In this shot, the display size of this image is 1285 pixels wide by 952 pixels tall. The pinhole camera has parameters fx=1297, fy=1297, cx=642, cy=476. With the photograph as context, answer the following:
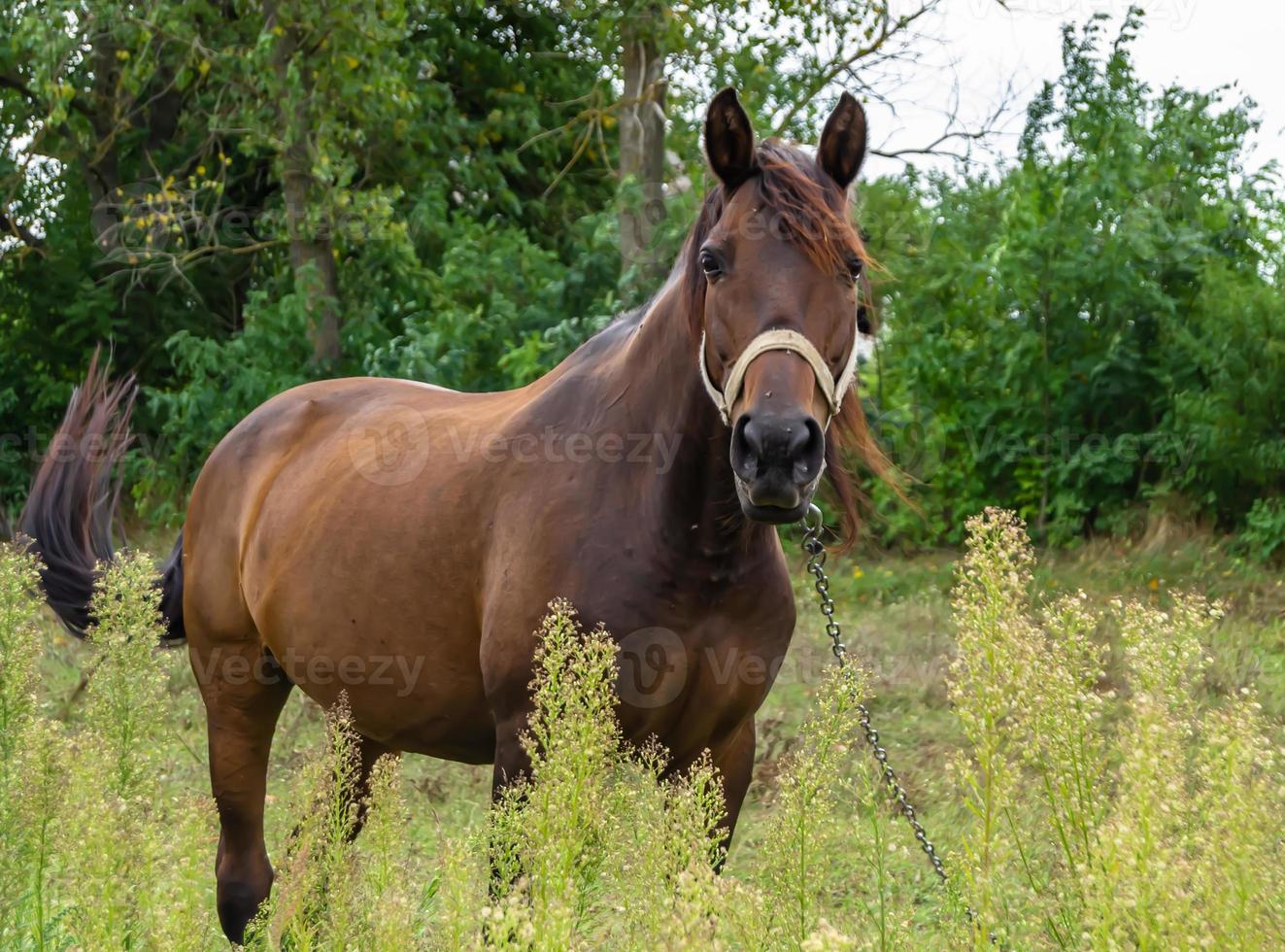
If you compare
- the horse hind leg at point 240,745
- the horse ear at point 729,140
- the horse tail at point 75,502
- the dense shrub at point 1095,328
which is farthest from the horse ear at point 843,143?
the dense shrub at point 1095,328

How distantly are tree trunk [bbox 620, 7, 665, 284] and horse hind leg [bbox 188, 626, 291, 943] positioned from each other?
6.32 m

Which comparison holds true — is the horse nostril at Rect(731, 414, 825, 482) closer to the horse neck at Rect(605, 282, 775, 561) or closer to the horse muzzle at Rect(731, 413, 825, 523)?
the horse muzzle at Rect(731, 413, 825, 523)

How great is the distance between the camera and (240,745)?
4.02 metres

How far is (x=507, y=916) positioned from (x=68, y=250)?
1476 centimetres

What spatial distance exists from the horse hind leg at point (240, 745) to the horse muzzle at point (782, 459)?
2.25 metres

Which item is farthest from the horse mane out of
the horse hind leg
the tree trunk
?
Result: the tree trunk

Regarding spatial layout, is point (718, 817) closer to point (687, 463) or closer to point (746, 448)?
point (746, 448)

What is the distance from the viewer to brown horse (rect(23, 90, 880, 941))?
2582 millimetres

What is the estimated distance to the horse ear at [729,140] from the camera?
2695mm

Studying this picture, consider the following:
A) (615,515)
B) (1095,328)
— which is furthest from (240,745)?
(1095,328)

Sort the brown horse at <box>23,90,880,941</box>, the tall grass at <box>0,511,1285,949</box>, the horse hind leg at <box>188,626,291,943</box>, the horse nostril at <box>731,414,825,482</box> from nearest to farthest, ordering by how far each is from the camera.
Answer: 1. the tall grass at <box>0,511,1285,949</box>
2. the horse nostril at <box>731,414,825,482</box>
3. the brown horse at <box>23,90,880,941</box>
4. the horse hind leg at <box>188,626,291,943</box>

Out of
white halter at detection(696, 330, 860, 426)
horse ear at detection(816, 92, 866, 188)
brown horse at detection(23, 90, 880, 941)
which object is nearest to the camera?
white halter at detection(696, 330, 860, 426)

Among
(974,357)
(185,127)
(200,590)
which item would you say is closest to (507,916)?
(200,590)

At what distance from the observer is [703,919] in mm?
1465
